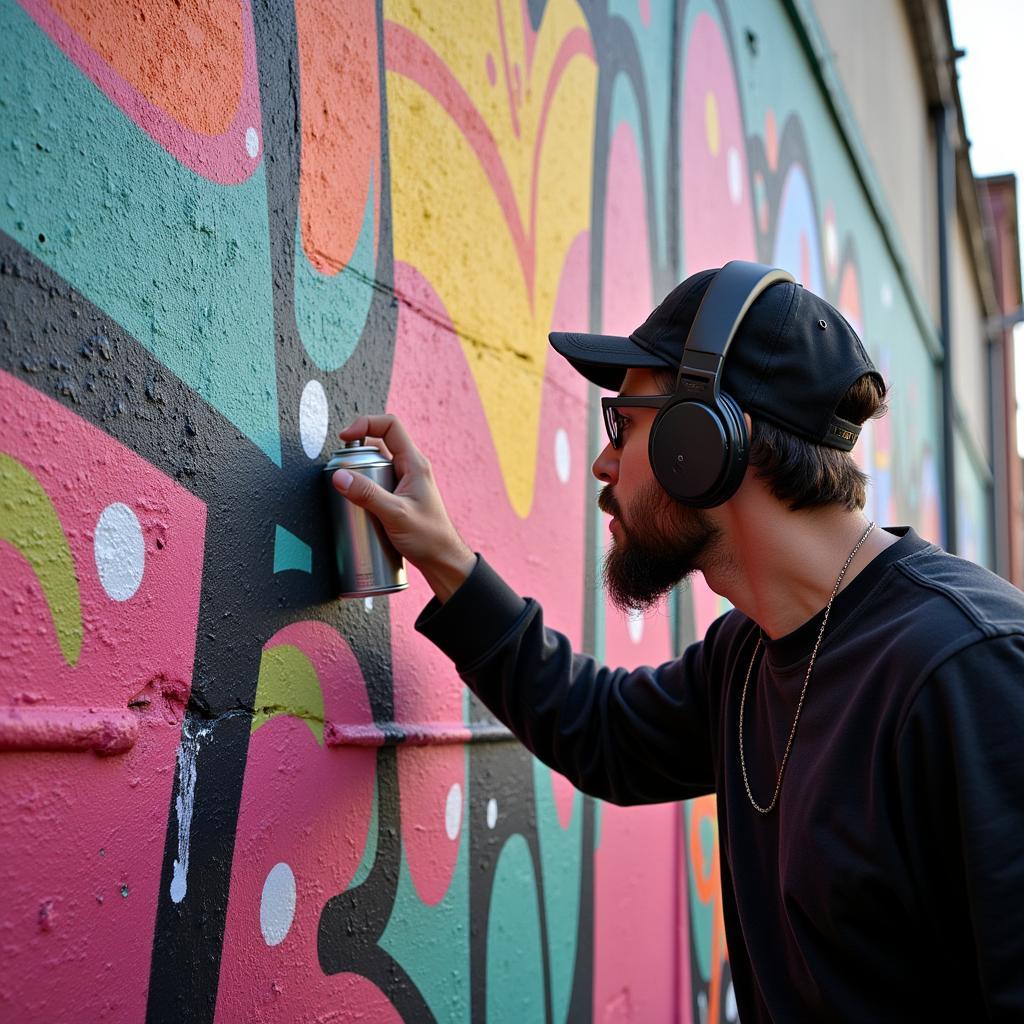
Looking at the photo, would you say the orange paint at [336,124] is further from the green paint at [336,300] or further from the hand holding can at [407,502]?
the hand holding can at [407,502]

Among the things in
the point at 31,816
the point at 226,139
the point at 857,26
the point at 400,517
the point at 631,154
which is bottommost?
the point at 31,816

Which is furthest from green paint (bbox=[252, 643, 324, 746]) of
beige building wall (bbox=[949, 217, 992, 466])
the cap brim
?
beige building wall (bbox=[949, 217, 992, 466])

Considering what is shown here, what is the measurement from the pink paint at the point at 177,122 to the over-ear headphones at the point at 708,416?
827mm

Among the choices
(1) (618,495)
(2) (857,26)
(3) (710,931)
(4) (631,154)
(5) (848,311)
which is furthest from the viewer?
(2) (857,26)

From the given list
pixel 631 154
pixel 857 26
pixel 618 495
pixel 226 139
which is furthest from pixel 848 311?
pixel 226 139

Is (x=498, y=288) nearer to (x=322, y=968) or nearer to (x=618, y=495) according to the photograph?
(x=618, y=495)

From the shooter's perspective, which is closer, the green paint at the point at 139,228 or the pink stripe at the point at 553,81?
the green paint at the point at 139,228

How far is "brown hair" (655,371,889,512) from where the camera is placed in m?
1.89

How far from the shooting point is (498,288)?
262 centimetres

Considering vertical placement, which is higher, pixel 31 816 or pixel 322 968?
pixel 31 816

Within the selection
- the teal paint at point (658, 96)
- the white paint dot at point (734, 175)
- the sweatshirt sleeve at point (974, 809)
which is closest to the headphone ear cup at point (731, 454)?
the sweatshirt sleeve at point (974, 809)

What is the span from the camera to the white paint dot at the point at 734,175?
473cm

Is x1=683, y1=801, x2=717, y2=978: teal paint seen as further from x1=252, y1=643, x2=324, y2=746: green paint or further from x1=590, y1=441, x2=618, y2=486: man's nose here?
x1=252, y1=643, x2=324, y2=746: green paint

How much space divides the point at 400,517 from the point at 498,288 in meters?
0.93
